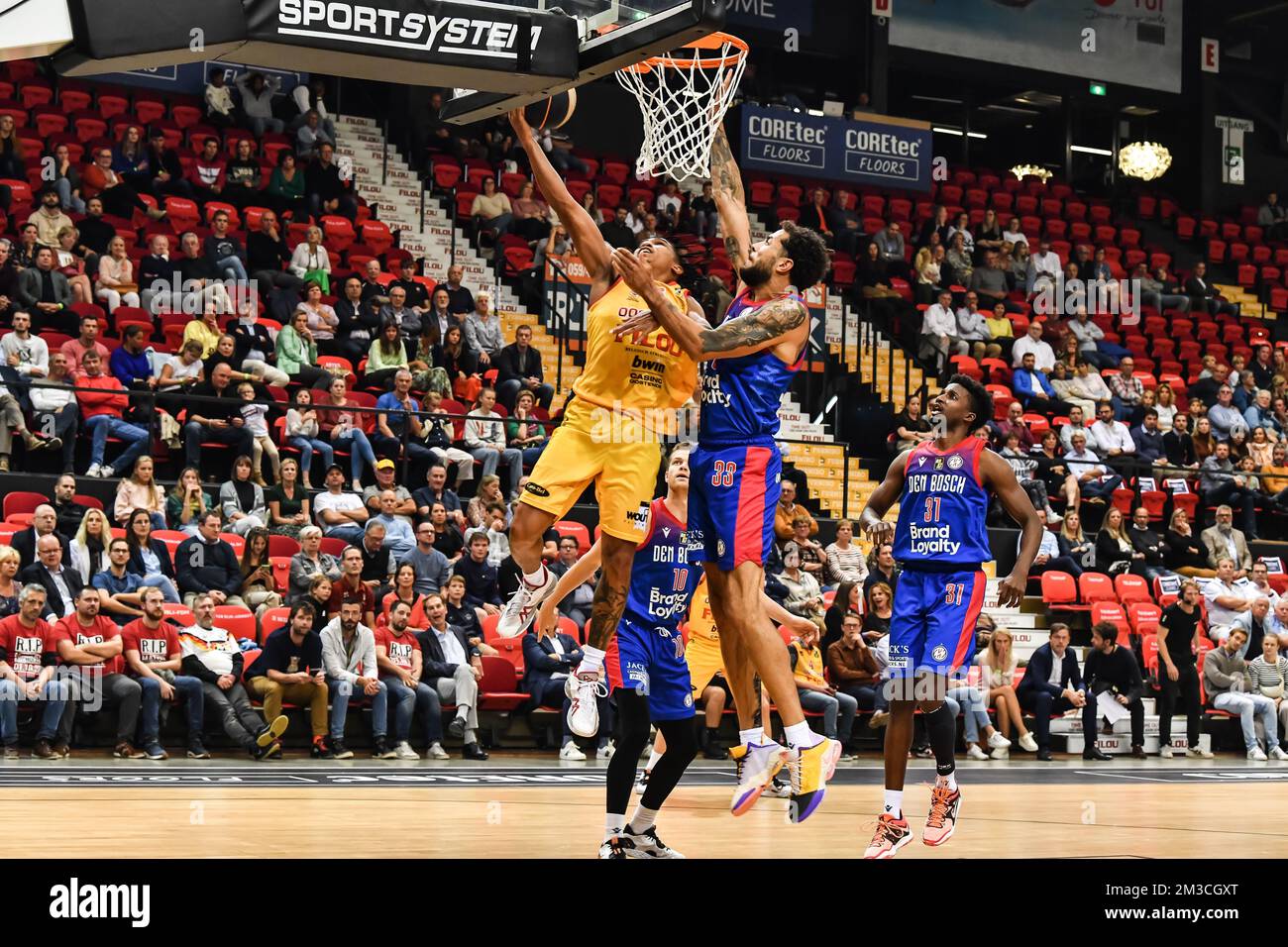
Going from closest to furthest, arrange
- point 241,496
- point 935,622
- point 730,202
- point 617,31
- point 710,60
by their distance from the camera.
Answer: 1. point 617,31
2. point 935,622
3. point 730,202
4. point 710,60
5. point 241,496

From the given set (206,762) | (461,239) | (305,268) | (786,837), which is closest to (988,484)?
(786,837)

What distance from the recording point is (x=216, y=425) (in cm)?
1338

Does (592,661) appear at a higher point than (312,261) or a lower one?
lower

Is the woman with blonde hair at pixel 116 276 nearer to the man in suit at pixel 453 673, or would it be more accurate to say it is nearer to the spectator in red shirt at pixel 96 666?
the spectator in red shirt at pixel 96 666

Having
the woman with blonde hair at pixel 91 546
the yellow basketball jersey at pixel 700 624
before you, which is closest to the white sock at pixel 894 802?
the yellow basketball jersey at pixel 700 624

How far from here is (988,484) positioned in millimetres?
6855

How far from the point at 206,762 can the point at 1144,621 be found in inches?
373

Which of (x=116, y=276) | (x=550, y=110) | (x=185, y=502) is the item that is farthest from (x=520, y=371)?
(x=550, y=110)

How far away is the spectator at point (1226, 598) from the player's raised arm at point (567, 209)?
11287mm

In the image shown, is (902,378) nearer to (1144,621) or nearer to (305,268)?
(1144,621)

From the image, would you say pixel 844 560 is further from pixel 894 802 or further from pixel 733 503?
pixel 733 503

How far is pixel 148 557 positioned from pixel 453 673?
239 centimetres

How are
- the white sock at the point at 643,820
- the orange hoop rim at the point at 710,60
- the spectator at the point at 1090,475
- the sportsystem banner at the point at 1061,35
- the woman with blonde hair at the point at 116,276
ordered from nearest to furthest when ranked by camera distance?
1. the white sock at the point at 643,820
2. the orange hoop rim at the point at 710,60
3. the woman with blonde hair at the point at 116,276
4. the spectator at the point at 1090,475
5. the sportsystem banner at the point at 1061,35

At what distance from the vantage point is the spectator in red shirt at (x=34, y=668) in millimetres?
10891
